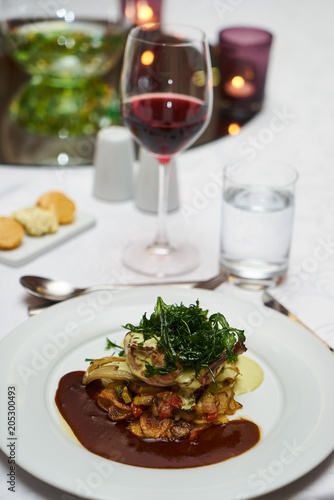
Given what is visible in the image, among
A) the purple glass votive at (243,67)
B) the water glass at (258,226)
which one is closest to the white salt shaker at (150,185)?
the water glass at (258,226)

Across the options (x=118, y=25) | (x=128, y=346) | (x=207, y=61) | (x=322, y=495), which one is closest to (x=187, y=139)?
(x=207, y=61)

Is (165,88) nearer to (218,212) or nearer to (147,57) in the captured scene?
(147,57)

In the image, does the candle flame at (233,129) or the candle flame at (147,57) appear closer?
the candle flame at (147,57)

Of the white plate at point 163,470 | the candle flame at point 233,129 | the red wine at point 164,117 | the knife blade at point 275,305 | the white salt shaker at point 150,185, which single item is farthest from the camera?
the candle flame at point 233,129

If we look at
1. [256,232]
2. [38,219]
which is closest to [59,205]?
[38,219]

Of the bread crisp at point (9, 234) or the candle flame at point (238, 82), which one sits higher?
the candle flame at point (238, 82)

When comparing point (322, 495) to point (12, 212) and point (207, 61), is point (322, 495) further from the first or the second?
point (12, 212)

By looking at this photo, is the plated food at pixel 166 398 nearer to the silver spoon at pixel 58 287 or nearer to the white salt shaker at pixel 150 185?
the silver spoon at pixel 58 287
